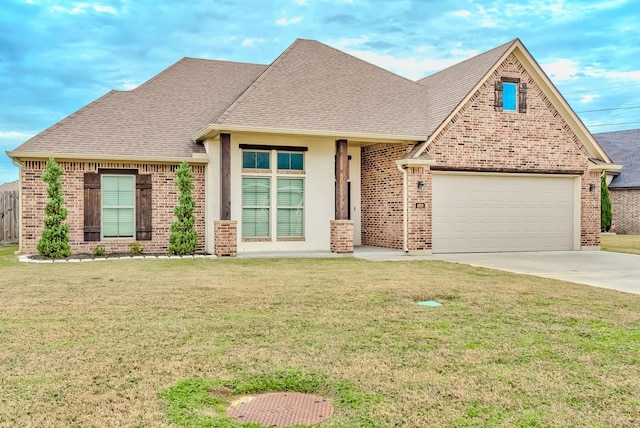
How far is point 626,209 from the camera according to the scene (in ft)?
108

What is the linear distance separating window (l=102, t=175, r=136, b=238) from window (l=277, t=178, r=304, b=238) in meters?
4.15

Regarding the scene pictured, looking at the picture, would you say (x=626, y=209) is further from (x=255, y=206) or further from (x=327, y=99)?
(x=255, y=206)

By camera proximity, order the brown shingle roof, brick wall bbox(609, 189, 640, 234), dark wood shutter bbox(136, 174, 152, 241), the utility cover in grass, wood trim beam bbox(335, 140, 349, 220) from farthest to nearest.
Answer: brick wall bbox(609, 189, 640, 234)
dark wood shutter bbox(136, 174, 152, 241)
wood trim beam bbox(335, 140, 349, 220)
the brown shingle roof
the utility cover in grass

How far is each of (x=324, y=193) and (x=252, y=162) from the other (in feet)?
7.45

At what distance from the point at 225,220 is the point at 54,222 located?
4.38 meters

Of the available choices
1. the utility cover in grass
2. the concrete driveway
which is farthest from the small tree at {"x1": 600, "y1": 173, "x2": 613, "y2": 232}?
the utility cover in grass

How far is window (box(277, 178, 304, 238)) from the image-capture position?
1675cm

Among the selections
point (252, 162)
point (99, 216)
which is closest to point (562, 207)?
point (252, 162)

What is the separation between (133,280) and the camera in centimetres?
1070

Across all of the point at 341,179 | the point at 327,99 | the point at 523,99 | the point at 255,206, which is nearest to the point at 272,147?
the point at 255,206

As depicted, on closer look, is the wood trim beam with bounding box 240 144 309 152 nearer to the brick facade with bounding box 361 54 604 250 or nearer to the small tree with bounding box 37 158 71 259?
the brick facade with bounding box 361 54 604 250

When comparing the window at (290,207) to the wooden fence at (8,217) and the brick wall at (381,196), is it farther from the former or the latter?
the wooden fence at (8,217)

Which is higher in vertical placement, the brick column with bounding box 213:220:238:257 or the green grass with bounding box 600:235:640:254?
the brick column with bounding box 213:220:238:257

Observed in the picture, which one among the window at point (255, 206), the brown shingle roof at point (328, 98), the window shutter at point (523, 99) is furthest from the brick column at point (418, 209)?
the window at point (255, 206)
